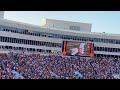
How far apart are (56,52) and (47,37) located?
1.54 metres

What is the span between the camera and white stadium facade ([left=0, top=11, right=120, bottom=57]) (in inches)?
→ 853

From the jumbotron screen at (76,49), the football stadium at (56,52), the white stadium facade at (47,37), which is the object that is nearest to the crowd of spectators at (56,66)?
the football stadium at (56,52)

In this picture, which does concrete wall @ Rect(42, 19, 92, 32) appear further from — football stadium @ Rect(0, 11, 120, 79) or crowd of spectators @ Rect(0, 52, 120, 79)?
crowd of spectators @ Rect(0, 52, 120, 79)

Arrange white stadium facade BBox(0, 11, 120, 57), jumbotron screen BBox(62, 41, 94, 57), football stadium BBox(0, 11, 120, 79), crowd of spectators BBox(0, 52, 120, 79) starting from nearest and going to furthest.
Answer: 1. crowd of spectators BBox(0, 52, 120, 79)
2. football stadium BBox(0, 11, 120, 79)
3. white stadium facade BBox(0, 11, 120, 57)
4. jumbotron screen BBox(62, 41, 94, 57)

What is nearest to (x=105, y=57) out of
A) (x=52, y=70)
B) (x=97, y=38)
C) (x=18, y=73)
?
(x=97, y=38)

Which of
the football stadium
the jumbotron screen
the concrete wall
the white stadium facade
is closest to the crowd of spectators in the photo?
the football stadium

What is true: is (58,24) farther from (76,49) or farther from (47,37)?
(76,49)

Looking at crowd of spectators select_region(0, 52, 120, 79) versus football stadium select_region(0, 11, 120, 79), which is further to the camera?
football stadium select_region(0, 11, 120, 79)

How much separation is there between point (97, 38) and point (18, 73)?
12784mm

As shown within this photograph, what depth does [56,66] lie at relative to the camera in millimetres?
20219

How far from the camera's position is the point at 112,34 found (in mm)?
27578
